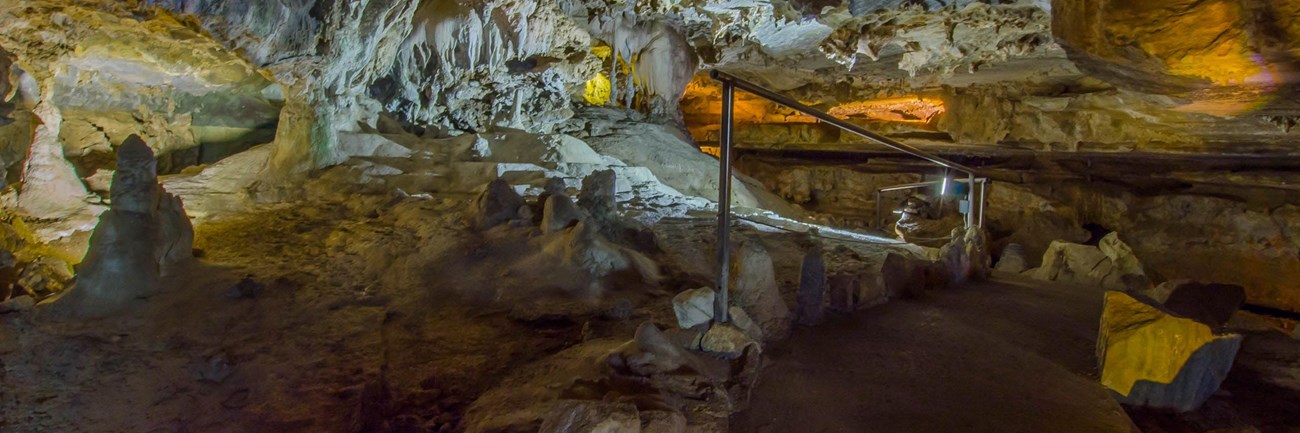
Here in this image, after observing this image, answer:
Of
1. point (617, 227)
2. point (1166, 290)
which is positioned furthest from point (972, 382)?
point (617, 227)

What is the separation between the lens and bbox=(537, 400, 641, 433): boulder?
2.10 metres

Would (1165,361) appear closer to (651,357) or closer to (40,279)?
(651,357)

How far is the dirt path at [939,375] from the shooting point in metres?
2.55

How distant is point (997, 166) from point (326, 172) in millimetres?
16043

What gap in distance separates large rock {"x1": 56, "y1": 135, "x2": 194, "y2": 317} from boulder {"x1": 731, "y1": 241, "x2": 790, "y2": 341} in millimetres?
4321

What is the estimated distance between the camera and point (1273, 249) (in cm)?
1204

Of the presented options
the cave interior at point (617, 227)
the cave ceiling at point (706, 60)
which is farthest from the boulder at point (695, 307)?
the cave ceiling at point (706, 60)

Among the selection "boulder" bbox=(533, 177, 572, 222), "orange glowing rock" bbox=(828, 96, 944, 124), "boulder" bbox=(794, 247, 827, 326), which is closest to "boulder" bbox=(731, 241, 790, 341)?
"boulder" bbox=(794, 247, 827, 326)

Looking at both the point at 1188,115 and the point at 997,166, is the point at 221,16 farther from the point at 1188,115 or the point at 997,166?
the point at 997,166

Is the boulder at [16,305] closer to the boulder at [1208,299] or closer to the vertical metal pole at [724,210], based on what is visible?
the vertical metal pole at [724,210]

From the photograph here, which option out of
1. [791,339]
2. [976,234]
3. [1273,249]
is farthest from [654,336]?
[1273,249]

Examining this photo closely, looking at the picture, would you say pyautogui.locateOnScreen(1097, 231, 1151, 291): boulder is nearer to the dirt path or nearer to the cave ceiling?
the cave ceiling

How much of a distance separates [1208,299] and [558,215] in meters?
5.03

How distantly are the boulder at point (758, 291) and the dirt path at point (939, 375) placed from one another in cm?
14
